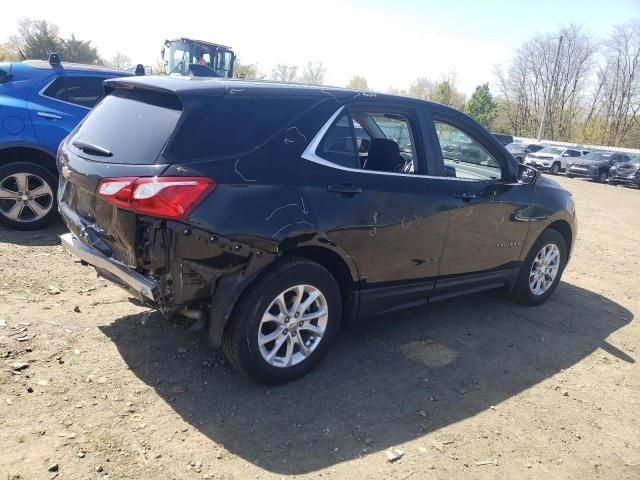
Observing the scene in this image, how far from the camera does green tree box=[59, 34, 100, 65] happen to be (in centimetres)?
4400

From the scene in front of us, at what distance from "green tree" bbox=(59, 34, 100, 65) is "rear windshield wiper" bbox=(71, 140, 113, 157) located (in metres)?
46.4

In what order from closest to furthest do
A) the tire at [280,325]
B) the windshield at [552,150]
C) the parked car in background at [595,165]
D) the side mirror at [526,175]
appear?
the tire at [280,325] < the side mirror at [526,175] < the parked car in background at [595,165] < the windshield at [552,150]

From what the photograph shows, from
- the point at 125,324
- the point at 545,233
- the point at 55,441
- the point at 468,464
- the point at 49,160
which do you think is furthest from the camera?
the point at 49,160

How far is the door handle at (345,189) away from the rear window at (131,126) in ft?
3.34

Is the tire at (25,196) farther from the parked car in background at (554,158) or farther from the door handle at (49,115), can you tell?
the parked car in background at (554,158)

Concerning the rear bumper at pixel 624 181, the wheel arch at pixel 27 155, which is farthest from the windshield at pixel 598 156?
the wheel arch at pixel 27 155

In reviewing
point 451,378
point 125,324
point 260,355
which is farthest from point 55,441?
point 451,378

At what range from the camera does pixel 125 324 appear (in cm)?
397

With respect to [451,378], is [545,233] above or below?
above

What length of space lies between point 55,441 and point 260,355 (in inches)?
45.4

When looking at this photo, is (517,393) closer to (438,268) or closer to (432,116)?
(438,268)

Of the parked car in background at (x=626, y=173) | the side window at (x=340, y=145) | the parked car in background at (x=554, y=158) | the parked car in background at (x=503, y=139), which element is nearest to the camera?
the side window at (x=340, y=145)

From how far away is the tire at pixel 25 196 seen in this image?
18.5ft

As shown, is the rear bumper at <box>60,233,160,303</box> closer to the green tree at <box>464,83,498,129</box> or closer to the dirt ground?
the dirt ground
